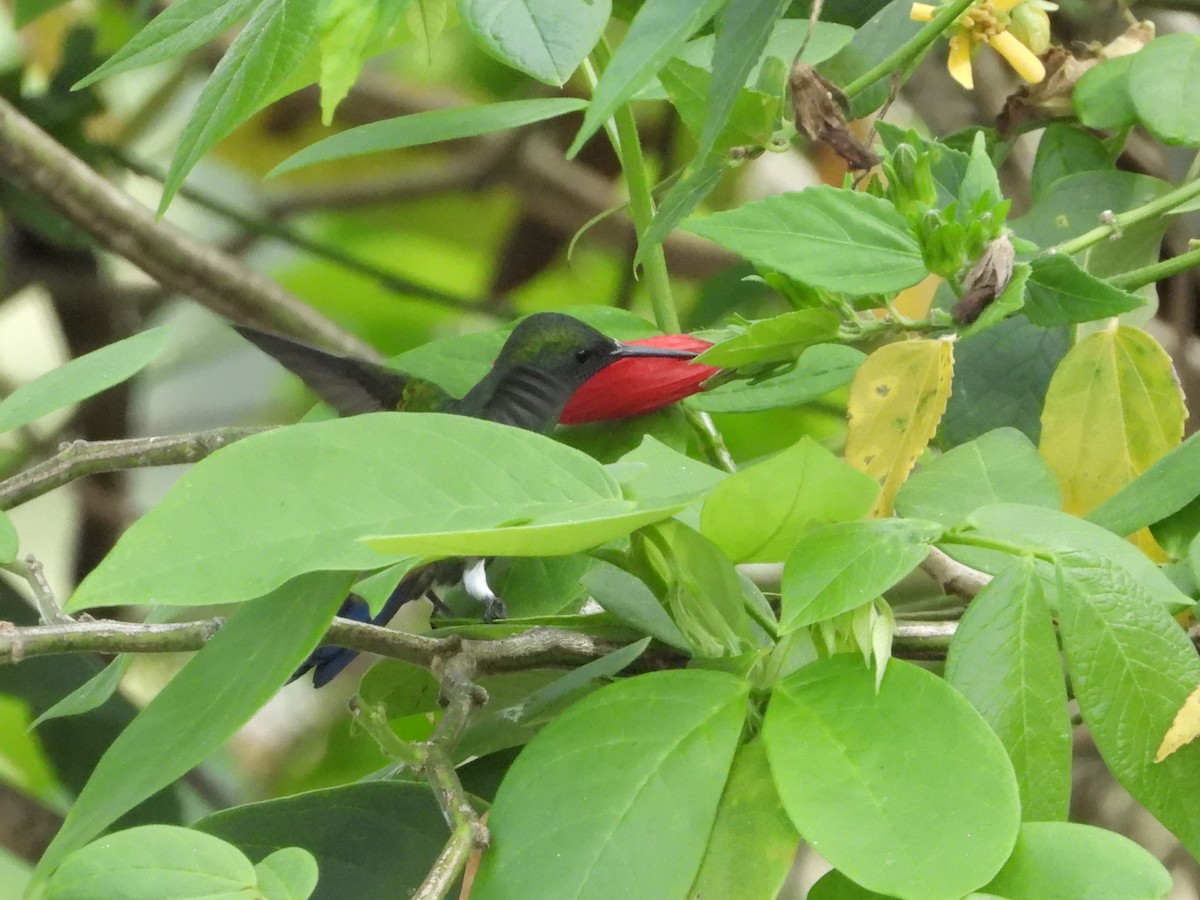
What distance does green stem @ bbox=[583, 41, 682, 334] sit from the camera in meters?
0.64

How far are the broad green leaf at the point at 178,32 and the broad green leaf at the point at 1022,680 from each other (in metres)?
0.29

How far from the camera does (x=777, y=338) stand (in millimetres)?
500

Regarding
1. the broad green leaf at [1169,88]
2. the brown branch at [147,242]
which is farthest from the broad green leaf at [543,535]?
the brown branch at [147,242]

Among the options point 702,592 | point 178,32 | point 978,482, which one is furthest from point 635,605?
point 178,32

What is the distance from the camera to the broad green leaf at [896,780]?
311mm

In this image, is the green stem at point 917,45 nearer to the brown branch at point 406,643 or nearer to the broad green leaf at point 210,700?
the brown branch at point 406,643

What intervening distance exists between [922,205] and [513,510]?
8.2 inches

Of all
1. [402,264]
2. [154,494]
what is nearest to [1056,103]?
[402,264]

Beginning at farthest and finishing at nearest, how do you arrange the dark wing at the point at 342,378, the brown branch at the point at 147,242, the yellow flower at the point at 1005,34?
1. the brown branch at the point at 147,242
2. the dark wing at the point at 342,378
3. the yellow flower at the point at 1005,34

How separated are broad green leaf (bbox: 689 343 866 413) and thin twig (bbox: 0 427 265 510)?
0.61ft

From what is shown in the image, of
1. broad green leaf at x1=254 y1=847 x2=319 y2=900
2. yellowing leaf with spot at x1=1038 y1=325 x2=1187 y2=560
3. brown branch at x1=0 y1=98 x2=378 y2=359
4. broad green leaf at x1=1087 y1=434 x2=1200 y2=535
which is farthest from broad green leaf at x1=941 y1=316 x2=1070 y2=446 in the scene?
brown branch at x1=0 y1=98 x2=378 y2=359

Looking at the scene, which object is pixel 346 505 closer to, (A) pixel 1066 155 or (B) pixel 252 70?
(B) pixel 252 70

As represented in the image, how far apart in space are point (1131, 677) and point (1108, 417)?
20 cm

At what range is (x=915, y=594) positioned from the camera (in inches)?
20.9
